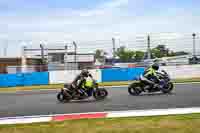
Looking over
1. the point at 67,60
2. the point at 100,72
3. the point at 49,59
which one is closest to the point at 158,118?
the point at 100,72

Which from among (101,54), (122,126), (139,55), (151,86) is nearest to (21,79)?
(101,54)

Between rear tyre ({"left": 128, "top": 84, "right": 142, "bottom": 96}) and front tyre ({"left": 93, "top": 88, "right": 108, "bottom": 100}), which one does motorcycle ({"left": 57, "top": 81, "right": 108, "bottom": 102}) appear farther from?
rear tyre ({"left": 128, "top": 84, "right": 142, "bottom": 96})

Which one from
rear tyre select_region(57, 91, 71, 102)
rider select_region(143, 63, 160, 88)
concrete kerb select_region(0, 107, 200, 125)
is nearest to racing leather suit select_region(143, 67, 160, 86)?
rider select_region(143, 63, 160, 88)

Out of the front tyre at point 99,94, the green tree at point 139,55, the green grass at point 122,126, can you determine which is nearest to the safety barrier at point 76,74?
the green tree at point 139,55

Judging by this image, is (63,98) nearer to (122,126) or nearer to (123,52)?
(122,126)

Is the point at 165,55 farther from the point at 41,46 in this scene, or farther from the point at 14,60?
the point at 14,60

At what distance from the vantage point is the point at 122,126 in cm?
675

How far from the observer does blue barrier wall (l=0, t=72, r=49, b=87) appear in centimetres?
2556

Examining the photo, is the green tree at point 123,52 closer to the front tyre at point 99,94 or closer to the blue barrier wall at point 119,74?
the blue barrier wall at point 119,74

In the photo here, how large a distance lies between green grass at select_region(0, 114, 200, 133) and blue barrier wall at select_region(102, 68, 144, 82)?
719 inches

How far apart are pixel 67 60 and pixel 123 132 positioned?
24081mm

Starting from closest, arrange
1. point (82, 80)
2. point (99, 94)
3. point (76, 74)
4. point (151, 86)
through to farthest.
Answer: point (82, 80) → point (99, 94) → point (151, 86) → point (76, 74)

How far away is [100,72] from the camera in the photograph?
1022 inches

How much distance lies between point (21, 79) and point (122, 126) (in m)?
19.9
